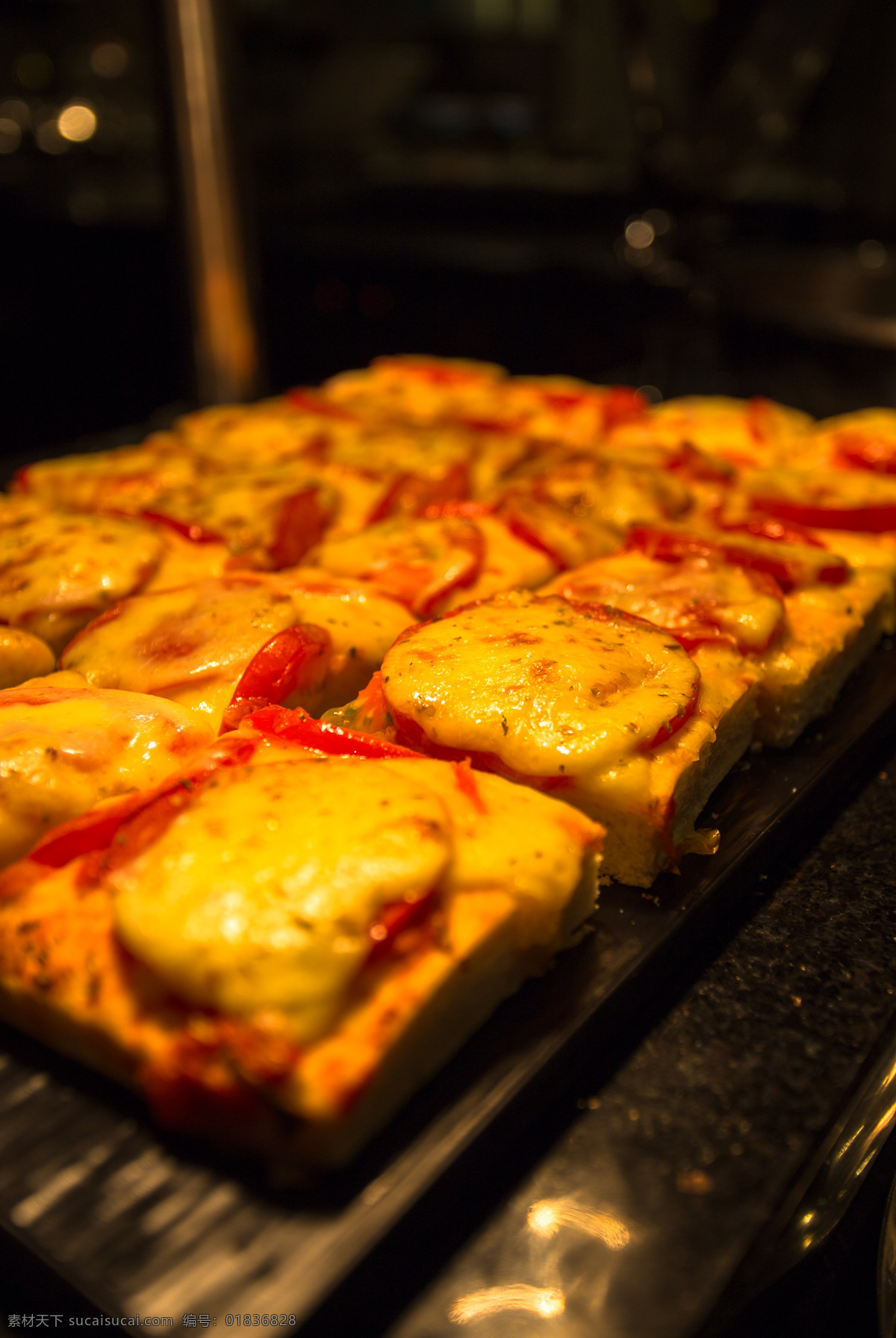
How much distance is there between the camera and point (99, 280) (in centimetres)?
683

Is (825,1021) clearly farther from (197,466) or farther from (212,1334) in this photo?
(197,466)

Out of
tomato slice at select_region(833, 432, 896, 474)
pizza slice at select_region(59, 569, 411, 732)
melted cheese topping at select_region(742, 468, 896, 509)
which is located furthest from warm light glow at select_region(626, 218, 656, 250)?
pizza slice at select_region(59, 569, 411, 732)

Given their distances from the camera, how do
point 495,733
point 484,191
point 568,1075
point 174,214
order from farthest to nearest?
point 484,191
point 174,214
point 495,733
point 568,1075

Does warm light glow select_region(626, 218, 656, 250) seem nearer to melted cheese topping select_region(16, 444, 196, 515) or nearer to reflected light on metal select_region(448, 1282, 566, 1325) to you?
melted cheese topping select_region(16, 444, 196, 515)

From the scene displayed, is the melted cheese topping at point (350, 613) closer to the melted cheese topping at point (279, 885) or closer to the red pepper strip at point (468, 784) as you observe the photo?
the red pepper strip at point (468, 784)

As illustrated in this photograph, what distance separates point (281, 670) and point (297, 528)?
924 millimetres

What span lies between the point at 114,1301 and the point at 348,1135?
0.95 feet

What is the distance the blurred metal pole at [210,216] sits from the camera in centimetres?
363

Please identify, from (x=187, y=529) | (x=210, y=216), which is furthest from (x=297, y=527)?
(x=210, y=216)

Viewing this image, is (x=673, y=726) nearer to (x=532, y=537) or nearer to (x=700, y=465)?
(x=532, y=537)

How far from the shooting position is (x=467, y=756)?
1704 mm

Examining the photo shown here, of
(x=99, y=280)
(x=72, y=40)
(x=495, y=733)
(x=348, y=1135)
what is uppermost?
(x=72, y=40)

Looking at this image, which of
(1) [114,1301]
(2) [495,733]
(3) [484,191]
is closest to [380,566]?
(2) [495,733]

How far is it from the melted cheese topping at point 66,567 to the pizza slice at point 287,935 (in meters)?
0.84
